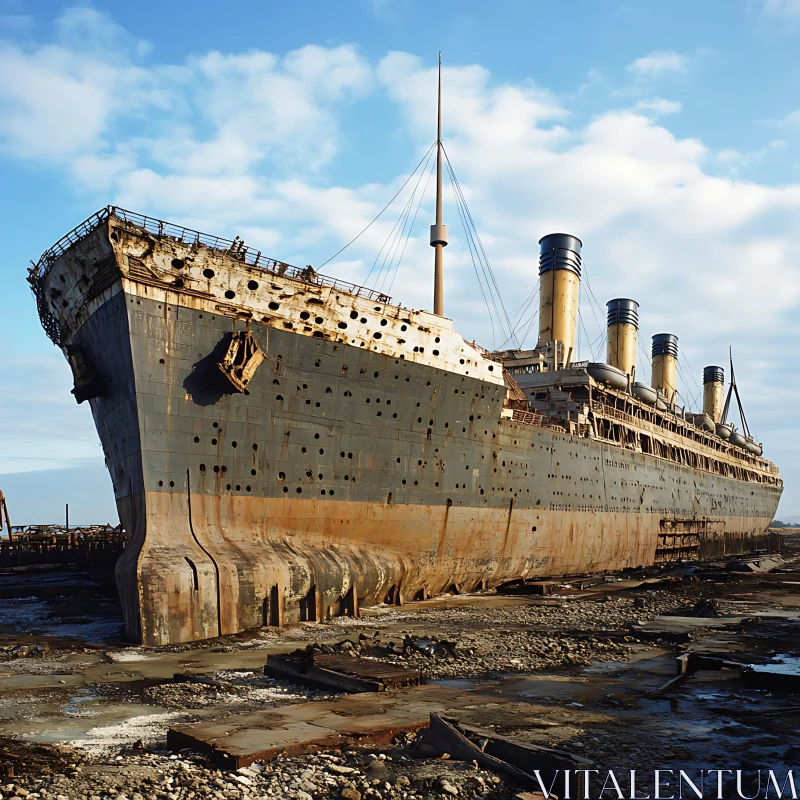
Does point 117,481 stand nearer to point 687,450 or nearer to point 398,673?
point 398,673

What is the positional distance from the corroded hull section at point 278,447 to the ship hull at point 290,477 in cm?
4

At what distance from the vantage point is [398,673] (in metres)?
Answer: 9.64

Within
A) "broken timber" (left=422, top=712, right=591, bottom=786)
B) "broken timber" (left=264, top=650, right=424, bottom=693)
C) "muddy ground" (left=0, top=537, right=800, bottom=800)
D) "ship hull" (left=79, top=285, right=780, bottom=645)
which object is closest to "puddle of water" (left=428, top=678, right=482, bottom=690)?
"muddy ground" (left=0, top=537, right=800, bottom=800)

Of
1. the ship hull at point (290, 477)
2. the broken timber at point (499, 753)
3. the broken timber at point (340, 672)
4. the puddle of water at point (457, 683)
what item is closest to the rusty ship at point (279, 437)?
the ship hull at point (290, 477)

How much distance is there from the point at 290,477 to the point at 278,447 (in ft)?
2.54

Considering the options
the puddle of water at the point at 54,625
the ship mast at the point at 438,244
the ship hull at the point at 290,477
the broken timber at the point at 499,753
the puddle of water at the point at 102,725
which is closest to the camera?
the broken timber at the point at 499,753

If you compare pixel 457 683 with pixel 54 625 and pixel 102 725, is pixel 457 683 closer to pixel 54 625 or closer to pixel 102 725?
pixel 102 725

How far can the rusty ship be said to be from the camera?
14047 millimetres

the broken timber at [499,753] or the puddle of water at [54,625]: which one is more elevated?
the broken timber at [499,753]

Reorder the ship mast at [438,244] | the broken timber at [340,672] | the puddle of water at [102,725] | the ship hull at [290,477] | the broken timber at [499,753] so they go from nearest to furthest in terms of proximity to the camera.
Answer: the broken timber at [499,753], the puddle of water at [102,725], the broken timber at [340,672], the ship hull at [290,477], the ship mast at [438,244]

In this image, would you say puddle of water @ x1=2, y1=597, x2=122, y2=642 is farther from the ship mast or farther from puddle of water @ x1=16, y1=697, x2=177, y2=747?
the ship mast

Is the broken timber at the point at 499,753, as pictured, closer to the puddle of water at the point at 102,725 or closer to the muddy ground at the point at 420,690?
the muddy ground at the point at 420,690

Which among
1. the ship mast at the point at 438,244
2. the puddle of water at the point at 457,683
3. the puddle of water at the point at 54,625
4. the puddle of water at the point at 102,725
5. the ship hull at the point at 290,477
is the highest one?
the ship mast at the point at 438,244

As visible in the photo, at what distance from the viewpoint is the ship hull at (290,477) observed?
13938mm
